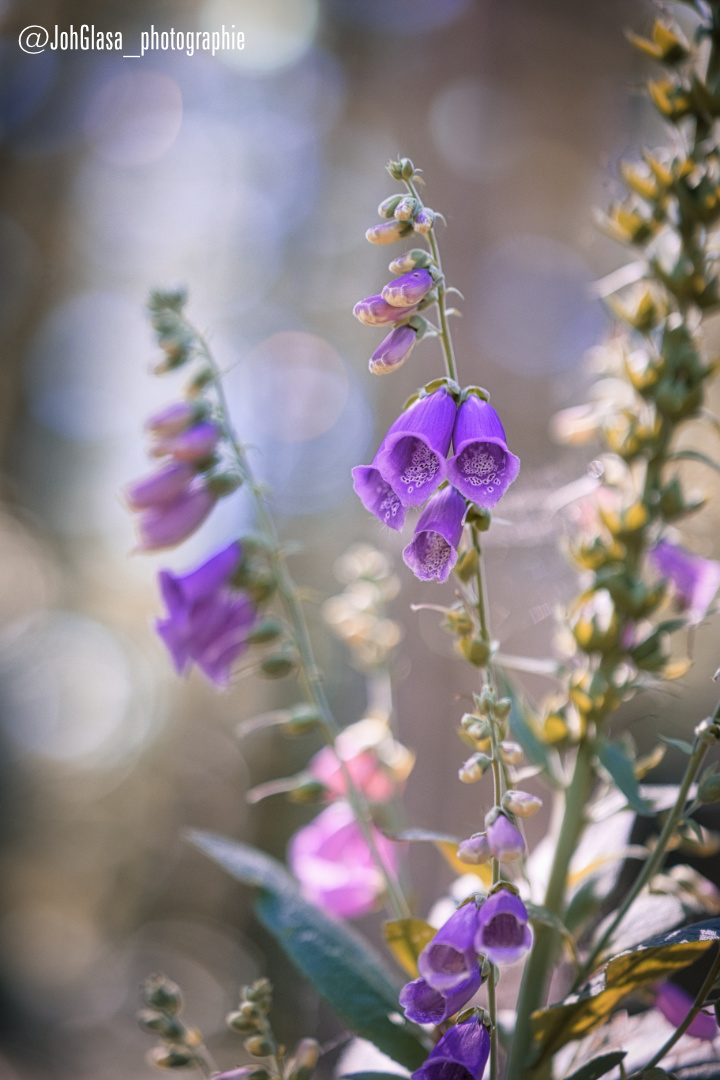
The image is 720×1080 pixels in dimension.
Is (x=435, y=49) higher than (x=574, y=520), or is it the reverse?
(x=435, y=49)

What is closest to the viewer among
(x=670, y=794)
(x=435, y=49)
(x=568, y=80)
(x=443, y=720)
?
(x=670, y=794)

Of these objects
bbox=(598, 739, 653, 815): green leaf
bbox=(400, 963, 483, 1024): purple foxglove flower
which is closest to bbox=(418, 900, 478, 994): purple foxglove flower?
bbox=(400, 963, 483, 1024): purple foxglove flower

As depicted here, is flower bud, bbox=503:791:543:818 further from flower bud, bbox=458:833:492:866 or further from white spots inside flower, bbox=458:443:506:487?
white spots inside flower, bbox=458:443:506:487

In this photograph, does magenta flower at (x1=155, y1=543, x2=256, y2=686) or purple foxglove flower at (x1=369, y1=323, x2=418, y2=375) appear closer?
purple foxglove flower at (x1=369, y1=323, x2=418, y2=375)

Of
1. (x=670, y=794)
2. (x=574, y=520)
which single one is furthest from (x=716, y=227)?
(x=670, y=794)

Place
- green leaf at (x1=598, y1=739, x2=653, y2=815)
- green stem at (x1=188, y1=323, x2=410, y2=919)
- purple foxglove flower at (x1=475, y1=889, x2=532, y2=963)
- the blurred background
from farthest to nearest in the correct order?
the blurred background < green stem at (x1=188, y1=323, x2=410, y2=919) < green leaf at (x1=598, y1=739, x2=653, y2=815) < purple foxglove flower at (x1=475, y1=889, x2=532, y2=963)

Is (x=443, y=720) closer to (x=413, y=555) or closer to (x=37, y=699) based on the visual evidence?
(x=413, y=555)

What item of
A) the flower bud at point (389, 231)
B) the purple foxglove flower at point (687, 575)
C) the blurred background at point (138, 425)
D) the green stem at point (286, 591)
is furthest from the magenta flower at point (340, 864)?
the blurred background at point (138, 425)
